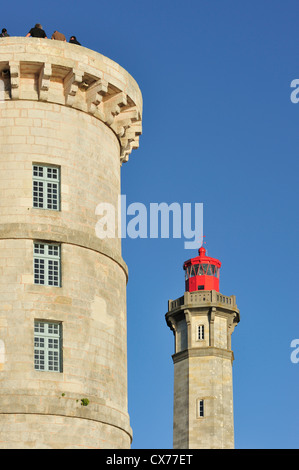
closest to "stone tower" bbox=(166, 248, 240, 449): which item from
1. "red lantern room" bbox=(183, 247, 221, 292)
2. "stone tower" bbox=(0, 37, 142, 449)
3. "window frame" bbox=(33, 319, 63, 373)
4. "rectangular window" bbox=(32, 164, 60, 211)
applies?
"red lantern room" bbox=(183, 247, 221, 292)

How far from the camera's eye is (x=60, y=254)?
1464 inches

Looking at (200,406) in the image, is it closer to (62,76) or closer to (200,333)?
(200,333)

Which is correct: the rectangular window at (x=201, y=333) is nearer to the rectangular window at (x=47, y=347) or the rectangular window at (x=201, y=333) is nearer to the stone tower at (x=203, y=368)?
the stone tower at (x=203, y=368)

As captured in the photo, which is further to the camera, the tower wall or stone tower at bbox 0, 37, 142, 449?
the tower wall

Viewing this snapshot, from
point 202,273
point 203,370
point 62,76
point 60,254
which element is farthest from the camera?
point 202,273

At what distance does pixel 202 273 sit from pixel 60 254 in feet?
201

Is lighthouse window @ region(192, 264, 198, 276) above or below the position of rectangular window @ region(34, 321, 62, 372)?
above

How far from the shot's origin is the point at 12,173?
37.5 meters

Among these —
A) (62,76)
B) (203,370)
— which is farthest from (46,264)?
(203,370)

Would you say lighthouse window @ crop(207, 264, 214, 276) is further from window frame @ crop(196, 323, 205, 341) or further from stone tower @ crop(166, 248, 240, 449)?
window frame @ crop(196, 323, 205, 341)

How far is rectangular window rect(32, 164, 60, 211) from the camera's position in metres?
37.7

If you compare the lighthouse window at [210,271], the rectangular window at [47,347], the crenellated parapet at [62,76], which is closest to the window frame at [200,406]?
the lighthouse window at [210,271]

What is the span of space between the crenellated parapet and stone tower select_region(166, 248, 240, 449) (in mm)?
51014
